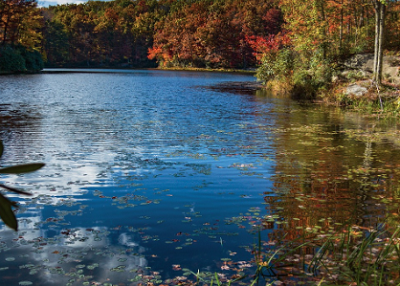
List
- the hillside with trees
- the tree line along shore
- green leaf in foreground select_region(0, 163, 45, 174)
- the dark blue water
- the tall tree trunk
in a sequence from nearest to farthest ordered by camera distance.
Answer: green leaf in foreground select_region(0, 163, 45, 174)
the dark blue water
the tall tree trunk
the tree line along shore
the hillside with trees

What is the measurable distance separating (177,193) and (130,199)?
0.92 meters

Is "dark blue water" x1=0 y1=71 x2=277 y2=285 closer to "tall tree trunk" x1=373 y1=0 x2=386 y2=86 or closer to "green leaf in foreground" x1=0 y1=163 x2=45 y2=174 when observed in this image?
"green leaf in foreground" x1=0 y1=163 x2=45 y2=174

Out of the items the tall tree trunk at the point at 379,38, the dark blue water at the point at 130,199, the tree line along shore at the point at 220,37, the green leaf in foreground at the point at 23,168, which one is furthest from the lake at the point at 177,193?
the tree line along shore at the point at 220,37

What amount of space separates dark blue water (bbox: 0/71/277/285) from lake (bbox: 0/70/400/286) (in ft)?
0.08

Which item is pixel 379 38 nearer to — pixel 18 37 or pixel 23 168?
pixel 23 168

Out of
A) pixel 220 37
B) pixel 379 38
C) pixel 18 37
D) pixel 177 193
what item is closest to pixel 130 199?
pixel 177 193

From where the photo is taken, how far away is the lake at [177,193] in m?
5.18

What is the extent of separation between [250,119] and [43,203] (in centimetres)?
1337

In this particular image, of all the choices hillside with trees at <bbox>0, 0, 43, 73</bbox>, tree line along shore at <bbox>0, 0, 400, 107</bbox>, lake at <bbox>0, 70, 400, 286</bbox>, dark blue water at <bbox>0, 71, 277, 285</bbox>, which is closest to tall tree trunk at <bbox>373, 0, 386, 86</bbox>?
tree line along shore at <bbox>0, 0, 400, 107</bbox>

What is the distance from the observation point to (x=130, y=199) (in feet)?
24.9

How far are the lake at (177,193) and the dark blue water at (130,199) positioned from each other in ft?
0.08

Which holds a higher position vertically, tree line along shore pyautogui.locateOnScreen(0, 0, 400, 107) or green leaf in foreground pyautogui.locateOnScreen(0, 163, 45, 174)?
tree line along shore pyautogui.locateOnScreen(0, 0, 400, 107)

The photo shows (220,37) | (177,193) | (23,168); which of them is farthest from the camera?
(220,37)

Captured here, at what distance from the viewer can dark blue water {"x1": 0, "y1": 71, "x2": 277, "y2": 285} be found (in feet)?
16.8
